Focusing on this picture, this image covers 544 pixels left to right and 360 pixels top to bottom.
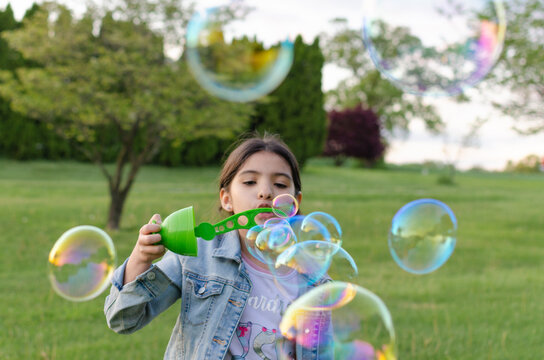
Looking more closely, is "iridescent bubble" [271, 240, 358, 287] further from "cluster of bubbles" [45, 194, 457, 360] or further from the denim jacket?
the denim jacket

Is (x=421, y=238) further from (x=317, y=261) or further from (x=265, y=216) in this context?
(x=265, y=216)

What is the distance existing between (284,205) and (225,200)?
0.87 ft

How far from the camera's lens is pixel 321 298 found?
2.05 metres

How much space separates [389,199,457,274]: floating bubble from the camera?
3.29 m

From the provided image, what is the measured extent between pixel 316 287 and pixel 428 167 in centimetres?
3223

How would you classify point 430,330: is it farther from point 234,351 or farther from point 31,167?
point 31,167

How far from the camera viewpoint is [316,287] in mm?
2129

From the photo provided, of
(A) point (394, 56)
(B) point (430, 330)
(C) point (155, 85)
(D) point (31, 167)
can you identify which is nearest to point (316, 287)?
(B) point (430, 330)

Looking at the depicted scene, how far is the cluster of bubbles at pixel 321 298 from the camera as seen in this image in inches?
79.1

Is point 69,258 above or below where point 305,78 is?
below

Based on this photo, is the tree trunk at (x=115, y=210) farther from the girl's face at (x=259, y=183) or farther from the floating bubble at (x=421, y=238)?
the girl's face at (x=259, y=183)

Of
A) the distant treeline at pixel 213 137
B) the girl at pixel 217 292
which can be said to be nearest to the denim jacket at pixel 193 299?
the girl at pixel 217 292

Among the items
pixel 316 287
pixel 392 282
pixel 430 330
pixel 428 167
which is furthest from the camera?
pixel 428 167

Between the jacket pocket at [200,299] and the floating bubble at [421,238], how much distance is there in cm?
158
